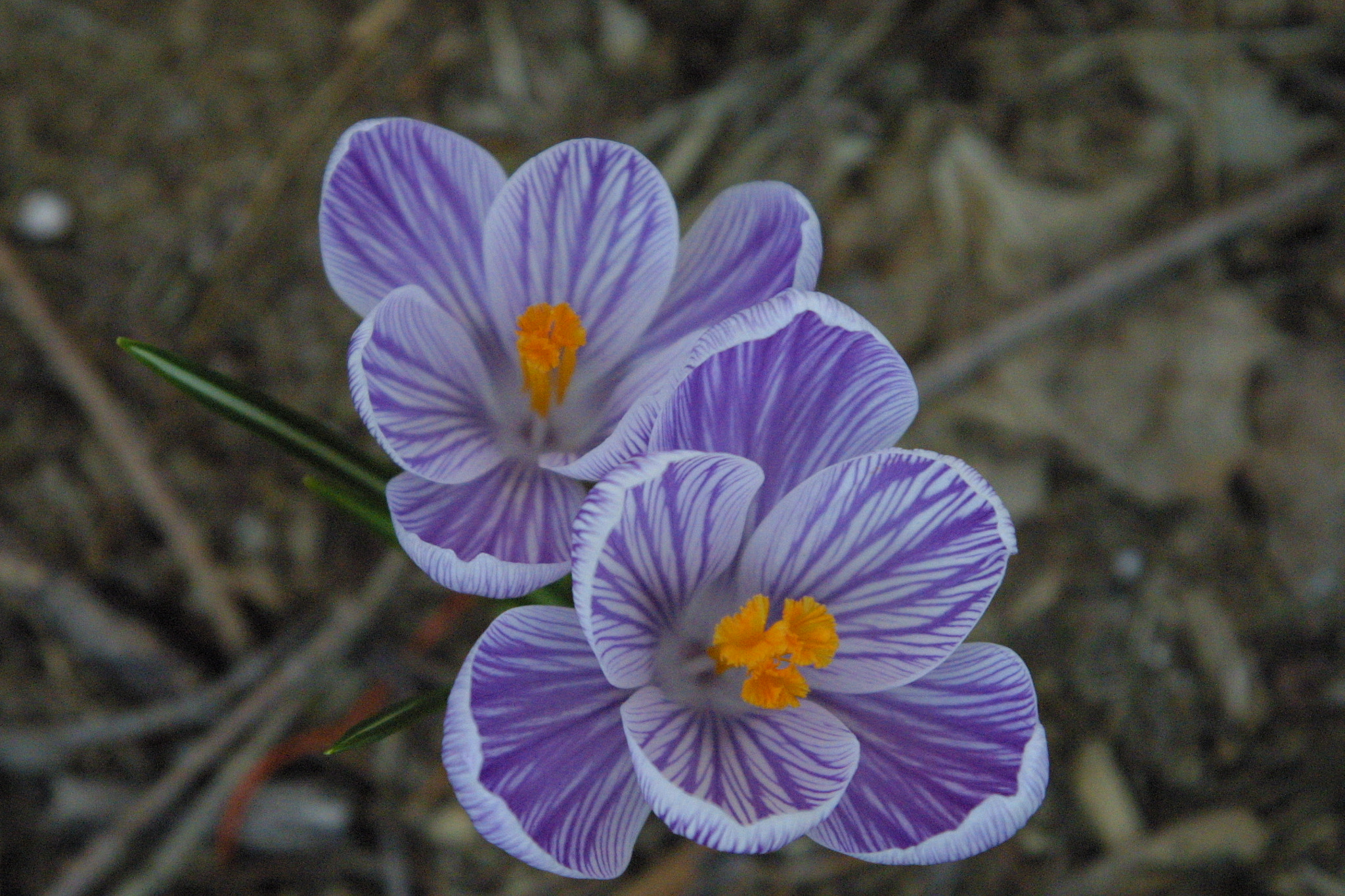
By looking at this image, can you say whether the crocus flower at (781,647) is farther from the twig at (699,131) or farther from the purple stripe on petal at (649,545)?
the twig at (699,131)

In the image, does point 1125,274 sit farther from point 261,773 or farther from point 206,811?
point 206,811

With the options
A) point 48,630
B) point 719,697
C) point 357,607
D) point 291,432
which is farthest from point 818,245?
point 48,630

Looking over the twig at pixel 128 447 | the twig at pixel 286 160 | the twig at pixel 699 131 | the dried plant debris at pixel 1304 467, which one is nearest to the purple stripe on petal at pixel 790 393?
the twig at pixel 699 131

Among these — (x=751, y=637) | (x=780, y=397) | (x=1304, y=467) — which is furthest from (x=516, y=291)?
(x=1304, y=467)

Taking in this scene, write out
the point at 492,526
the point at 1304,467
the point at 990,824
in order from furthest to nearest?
the point at 1304,467 → the point at 492,526 → the point at 990,824

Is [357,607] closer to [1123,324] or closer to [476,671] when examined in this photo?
[476,671]

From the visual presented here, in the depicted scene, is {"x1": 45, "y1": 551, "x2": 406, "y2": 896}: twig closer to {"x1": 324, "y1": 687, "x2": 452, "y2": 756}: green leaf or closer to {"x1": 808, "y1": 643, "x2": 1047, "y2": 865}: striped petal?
{"x1": 324, "y1": 687, "x2": 452, "y2": 756}: green leaf
